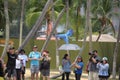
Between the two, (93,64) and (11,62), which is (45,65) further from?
(93,64)

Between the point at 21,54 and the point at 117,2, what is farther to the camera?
the point at 117,2

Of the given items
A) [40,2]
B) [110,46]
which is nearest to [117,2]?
[110,46]

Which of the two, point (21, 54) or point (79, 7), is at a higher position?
point (79, 7)

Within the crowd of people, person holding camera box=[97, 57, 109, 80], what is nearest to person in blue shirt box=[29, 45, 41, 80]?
the crowd of people

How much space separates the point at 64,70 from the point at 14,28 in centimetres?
2514

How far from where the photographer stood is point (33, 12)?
124 ft

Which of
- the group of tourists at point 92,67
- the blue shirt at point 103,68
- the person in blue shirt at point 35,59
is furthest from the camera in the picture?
the blue shirt at point 103,68

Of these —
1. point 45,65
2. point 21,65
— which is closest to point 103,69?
point 45,65

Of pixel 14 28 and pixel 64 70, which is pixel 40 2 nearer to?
pixel 14 28

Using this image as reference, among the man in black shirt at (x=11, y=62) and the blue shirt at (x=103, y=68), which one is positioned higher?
the man in black shirt at (x=11, y=62)

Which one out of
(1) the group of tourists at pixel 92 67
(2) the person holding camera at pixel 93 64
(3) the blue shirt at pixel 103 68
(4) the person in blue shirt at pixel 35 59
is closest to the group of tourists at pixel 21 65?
(4) the person in blue shirt at pixel 35 59

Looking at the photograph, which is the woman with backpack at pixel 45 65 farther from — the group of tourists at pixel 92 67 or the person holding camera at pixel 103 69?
the person holding camera at pixel 103 69

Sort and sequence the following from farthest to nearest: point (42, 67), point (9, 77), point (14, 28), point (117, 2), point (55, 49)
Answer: point (14, 28)
point (55, 49)
point (117, 2)
point (42, 67)
point (9, 77)

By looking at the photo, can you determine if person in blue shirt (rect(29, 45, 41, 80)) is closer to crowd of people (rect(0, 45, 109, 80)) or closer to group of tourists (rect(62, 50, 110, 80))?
crowd of people (rect(0, 45, 109, 80))
